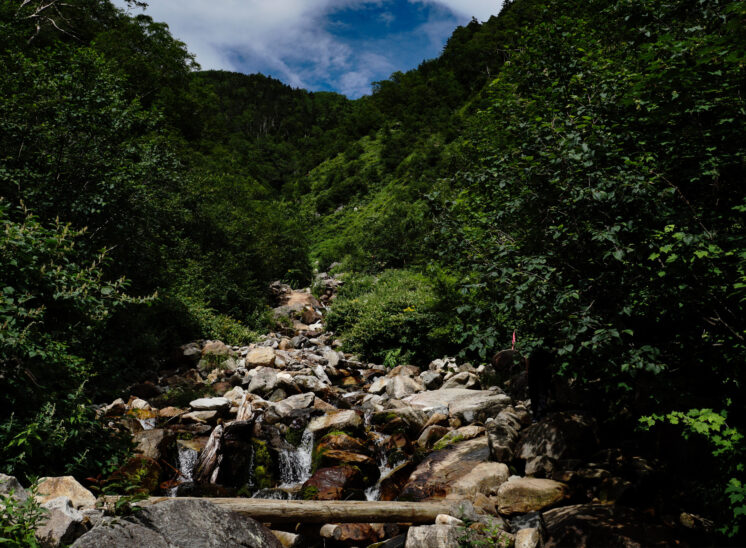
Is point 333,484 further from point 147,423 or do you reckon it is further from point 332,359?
point 332,359

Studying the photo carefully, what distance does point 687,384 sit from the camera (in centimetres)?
368

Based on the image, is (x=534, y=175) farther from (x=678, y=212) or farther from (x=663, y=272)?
(x=663, y=272)

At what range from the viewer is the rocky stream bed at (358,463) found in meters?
4.11

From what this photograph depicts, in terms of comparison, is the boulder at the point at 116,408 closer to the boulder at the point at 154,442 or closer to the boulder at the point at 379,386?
the boulder at the point at 154,442

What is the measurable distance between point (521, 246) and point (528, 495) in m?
3.35

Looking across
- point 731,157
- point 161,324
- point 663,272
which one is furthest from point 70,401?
point 161,324

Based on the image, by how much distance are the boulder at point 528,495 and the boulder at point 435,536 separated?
1.00 metres

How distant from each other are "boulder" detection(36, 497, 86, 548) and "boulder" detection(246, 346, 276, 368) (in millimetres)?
8896

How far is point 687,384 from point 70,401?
6.92m

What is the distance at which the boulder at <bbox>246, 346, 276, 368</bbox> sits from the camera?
12461mm

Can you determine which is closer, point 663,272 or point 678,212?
point 663,272

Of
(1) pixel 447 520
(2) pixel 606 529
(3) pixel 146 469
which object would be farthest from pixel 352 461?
(2) pixel 606 529

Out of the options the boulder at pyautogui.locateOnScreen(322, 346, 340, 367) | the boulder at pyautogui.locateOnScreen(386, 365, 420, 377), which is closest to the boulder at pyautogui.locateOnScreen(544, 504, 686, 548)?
the boulder at pyautogui.locateOnScreen(386, 365, 420, 377)

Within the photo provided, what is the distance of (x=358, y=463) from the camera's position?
291 inches
